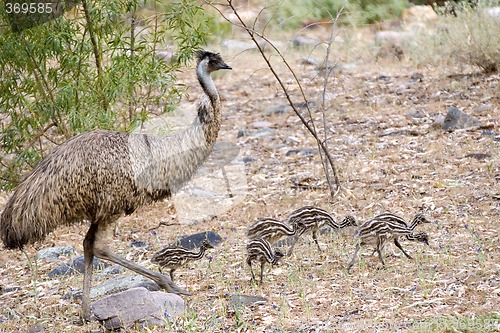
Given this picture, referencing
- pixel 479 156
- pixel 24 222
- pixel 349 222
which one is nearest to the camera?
pixel 24 222

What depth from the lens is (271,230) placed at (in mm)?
7660

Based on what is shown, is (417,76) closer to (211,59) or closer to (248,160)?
(248,160)

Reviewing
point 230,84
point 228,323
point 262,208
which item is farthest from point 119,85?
point 230,84

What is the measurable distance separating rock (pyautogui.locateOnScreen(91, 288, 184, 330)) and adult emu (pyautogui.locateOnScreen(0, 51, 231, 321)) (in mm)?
453

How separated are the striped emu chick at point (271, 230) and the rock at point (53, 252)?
233 cm

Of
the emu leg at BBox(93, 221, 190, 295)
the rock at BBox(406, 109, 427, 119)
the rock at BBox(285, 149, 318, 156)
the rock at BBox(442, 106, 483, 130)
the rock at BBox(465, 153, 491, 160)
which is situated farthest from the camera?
the rock at BBox(406, 109, 427, 119)

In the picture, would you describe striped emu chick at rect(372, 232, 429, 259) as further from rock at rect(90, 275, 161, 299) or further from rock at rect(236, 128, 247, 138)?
rock at rect(236, 128, 247, 138)

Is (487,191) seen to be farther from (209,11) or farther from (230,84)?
(209,11)

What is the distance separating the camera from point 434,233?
8031mm

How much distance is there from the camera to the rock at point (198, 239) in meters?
8.62

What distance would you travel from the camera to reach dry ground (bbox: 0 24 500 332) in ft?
20.9

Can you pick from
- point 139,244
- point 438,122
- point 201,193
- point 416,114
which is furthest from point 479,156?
point 139,244

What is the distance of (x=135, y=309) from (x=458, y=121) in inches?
246

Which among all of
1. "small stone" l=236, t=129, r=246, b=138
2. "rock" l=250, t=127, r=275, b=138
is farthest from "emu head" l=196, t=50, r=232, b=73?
"small stone" l=236, t=129, r=246, b=138
